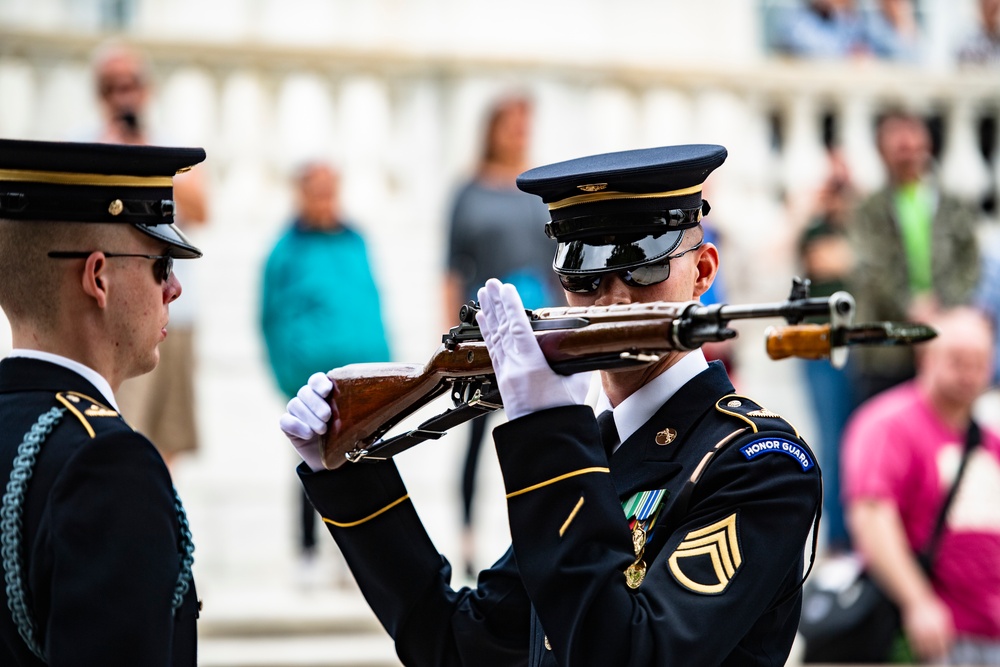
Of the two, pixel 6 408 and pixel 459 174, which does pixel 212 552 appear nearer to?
pixel 459 174

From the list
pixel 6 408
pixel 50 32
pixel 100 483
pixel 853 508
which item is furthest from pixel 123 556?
pixel 50 32

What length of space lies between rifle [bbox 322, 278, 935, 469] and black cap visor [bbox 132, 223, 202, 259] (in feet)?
1.33

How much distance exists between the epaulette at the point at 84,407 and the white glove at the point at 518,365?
2.40 feet

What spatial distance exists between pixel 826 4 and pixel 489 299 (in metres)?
8.36

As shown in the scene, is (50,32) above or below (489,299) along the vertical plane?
above

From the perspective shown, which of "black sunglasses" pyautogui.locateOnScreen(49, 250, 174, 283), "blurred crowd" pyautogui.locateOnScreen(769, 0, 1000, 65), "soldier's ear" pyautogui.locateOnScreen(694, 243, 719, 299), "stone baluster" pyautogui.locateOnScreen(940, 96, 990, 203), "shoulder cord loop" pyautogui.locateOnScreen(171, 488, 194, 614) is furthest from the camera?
"stone baluster" pyautogui.locateOnScreen(940, 96, 990, 203)

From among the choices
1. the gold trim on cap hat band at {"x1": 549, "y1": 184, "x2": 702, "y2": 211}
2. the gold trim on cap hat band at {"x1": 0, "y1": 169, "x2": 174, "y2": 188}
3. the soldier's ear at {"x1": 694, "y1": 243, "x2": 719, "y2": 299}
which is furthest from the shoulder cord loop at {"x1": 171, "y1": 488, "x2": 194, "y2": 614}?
the soldier's ear at {"x1": 694, "y1": 243, "x2": 719, "y2": 299}

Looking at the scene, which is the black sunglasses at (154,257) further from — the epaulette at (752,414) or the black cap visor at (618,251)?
the epaulette at (752,414)

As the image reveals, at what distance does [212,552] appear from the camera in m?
8.02

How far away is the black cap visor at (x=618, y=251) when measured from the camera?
3.07 metres

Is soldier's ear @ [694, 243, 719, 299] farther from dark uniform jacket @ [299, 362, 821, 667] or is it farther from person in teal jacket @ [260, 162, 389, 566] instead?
person in teal jacket @ [260, 162, 389, 566]

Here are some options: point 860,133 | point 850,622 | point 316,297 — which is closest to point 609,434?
point 850,622

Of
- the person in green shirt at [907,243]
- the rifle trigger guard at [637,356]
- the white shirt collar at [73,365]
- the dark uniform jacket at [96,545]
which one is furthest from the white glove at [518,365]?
the person in green shirt at [907,243]

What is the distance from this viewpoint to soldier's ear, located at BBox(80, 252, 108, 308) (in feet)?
9.86
